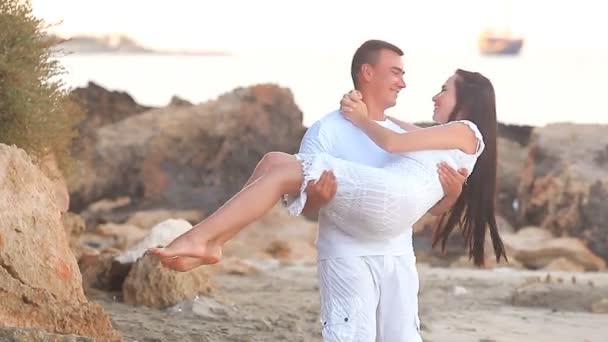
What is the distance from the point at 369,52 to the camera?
5680mm

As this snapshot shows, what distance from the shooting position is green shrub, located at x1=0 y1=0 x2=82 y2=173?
339 inches

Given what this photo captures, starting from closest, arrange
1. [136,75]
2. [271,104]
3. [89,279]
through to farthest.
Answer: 1. [89,279]
2. [271,104]
3. [136,75]

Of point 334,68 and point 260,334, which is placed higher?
point 334,68

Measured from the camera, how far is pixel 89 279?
9.42m

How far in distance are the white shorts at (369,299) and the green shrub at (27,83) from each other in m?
3.70

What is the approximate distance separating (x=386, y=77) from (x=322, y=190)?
26.7 inches

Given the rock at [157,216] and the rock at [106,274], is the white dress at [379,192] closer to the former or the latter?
the rock at [106,274]

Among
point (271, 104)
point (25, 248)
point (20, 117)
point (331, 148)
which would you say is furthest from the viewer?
point (271, 104)

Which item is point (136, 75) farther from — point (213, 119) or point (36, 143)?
point (36, 143)

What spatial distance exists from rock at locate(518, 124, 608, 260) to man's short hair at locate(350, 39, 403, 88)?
10.8m

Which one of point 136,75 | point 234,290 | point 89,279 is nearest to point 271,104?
point 234,290

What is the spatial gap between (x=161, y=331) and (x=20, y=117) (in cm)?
188

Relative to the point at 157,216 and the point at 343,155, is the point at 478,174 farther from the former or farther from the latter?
the point at 157,216

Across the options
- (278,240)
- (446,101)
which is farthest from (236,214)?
(278,240)
